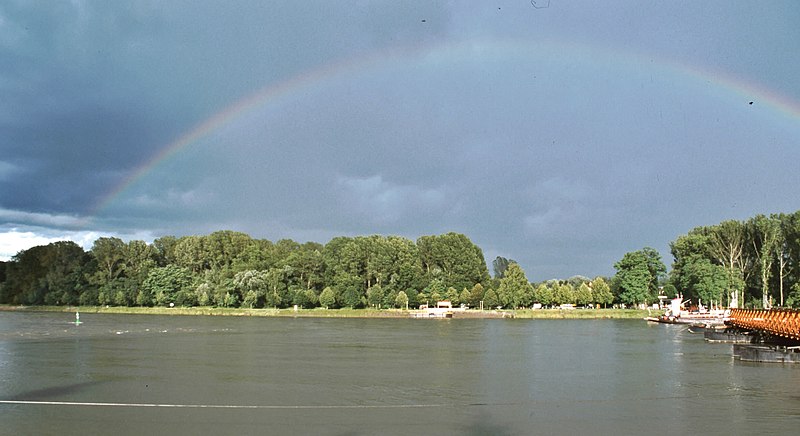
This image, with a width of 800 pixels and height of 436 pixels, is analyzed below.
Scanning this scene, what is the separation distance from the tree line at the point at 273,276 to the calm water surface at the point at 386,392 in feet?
298

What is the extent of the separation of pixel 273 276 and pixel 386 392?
4590 inches

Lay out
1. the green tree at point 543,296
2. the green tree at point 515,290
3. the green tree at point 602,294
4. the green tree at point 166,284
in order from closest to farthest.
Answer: the green tree at point 515,290
the green tree at point 602,294
the green tree at point 543,296
the green tree at point 166,284

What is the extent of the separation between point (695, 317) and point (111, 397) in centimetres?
10260

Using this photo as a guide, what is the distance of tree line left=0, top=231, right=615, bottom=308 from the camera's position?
454 ft

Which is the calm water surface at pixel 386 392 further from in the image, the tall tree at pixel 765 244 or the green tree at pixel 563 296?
the green tree at pixel 563 296

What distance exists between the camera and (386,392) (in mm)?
26812

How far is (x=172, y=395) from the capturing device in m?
25.8

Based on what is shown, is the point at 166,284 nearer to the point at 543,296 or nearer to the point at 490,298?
the point at 490,298

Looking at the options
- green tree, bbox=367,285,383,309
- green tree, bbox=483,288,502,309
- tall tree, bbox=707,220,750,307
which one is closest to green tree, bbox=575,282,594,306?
green tree, bbox=483,288,502,309

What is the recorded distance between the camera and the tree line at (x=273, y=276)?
454 ft

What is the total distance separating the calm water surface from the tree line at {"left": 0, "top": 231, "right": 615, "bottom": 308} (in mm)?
90691

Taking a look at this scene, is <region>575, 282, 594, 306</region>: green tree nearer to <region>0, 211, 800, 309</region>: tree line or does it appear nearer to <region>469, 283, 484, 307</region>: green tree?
<region>0, 211, 800, 309</region>: tree line

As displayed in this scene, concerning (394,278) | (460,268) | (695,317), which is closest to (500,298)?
(460,268)

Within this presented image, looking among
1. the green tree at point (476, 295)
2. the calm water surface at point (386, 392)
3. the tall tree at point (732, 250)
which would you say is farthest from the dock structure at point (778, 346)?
the green tree at point (476, 295)
